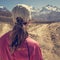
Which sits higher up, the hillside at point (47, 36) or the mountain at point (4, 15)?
the mountain at point (4, 15)

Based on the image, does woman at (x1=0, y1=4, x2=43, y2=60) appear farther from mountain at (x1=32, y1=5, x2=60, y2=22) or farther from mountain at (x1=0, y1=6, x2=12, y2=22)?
mountain at (x1=32, y1=5, x2=60, y2=22)

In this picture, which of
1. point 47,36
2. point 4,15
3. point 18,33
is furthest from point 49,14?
point 18,33

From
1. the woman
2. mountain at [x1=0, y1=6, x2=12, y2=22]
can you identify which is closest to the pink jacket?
the woman

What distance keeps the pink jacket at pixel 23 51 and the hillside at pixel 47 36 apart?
17.8 ft

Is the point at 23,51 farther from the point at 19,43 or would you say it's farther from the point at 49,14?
the point at 49,14

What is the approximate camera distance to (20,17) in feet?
5.99

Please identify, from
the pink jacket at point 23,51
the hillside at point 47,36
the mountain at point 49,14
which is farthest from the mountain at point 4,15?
the pink jacket at point 23,51

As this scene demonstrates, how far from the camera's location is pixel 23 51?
1.83 meters

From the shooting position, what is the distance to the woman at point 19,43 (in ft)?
6.02

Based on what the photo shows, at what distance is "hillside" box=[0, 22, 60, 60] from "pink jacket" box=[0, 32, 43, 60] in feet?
17.8

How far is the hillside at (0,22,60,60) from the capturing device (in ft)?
25.5

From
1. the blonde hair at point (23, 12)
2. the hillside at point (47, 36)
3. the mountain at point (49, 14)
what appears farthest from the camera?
the mountain at point (49, 14)

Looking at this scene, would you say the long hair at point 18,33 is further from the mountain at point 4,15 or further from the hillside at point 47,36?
the mountain at point 4,15

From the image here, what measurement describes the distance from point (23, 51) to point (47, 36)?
7.40 meters
